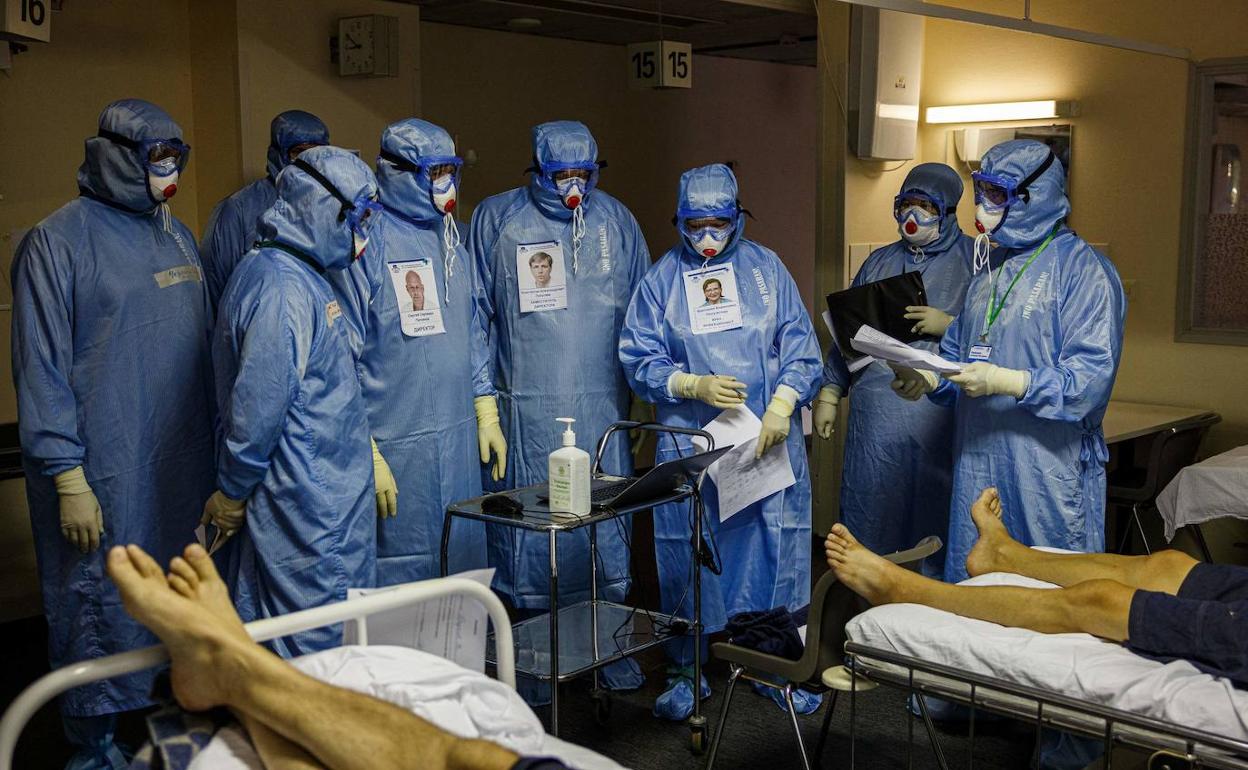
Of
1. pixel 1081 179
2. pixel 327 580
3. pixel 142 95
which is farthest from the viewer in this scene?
pixel 1081 179

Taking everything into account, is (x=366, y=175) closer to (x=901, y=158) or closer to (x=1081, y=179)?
(x=901, y=158)

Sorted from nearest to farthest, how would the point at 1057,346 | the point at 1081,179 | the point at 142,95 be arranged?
the point at 1057,346, the point at 142,95, the point at 1081,179

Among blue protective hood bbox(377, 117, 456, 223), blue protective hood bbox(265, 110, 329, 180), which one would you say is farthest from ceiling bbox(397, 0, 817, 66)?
blue protective hood bbox(377, 117, 456, 223)

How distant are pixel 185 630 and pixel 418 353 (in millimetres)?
1565

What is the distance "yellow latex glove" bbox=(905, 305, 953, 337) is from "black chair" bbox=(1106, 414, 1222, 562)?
990mm

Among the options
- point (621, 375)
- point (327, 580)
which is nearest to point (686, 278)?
point (621, 375)

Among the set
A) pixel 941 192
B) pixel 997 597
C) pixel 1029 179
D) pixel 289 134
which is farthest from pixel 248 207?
pixel 997 597

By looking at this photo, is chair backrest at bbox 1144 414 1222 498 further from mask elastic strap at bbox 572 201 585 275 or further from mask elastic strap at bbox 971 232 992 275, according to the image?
mask elastic strap at bbox 572 201 585 275

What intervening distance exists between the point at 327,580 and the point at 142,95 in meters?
2.41

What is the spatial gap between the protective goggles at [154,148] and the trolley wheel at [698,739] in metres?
1.95

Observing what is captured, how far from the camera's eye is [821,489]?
541cm

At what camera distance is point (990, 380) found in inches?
130

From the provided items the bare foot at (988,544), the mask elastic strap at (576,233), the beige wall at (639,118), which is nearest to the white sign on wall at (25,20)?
the mask elastic strap at (576,233)

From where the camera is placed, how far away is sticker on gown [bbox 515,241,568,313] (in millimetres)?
3594
